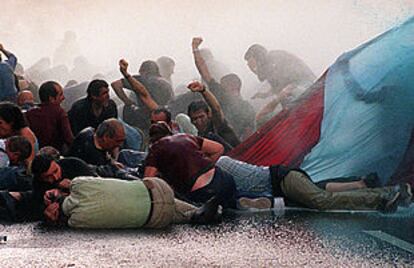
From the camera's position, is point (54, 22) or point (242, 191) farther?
point (54, 22)

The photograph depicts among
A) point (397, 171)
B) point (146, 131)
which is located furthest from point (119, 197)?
point (146, 131)

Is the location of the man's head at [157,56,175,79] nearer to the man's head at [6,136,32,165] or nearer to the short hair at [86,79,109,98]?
the short hair at [86,79,109,98]

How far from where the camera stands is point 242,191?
6129 mm

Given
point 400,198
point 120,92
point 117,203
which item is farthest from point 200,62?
point 117,203

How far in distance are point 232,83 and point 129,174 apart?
3094 millimetres

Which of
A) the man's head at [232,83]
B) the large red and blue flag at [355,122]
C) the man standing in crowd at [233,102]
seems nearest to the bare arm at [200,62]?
the man standing in crowd at [233,102]

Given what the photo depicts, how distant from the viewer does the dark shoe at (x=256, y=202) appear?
6.12 metres

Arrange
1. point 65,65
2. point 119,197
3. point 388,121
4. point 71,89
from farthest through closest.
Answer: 1. point 65,65
2. point 71,89
3. point 388,121
4. point 119,197

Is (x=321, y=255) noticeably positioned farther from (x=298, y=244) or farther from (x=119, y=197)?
(x=119, y=197)

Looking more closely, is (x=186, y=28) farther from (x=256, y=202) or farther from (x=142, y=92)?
(x=256, y=202)

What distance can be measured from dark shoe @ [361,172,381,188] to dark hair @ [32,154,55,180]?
2509mm

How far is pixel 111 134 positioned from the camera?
573 centimetres

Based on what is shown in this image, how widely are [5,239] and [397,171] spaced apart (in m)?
3.28

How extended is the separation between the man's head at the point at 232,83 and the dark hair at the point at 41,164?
354 cm
